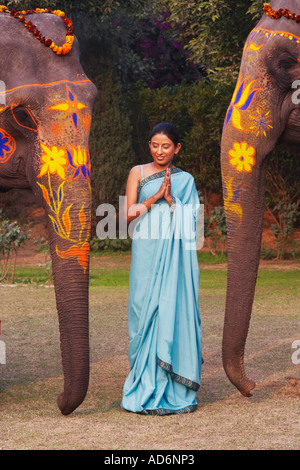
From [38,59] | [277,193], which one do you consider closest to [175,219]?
[38,59]

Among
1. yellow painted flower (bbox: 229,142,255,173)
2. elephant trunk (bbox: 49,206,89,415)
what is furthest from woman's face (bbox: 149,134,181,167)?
elephant trunk (bbox: 49,206,89,415)

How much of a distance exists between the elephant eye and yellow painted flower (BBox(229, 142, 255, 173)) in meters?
1.22

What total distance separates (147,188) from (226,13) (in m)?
6.63

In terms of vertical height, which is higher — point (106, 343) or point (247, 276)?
point (247, 276)

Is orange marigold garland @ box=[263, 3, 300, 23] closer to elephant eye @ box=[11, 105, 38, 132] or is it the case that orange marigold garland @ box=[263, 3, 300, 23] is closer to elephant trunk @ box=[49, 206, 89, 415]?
elephant eye @ box=[11, 105, 38, 132]

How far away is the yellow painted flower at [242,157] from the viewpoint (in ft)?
16.6

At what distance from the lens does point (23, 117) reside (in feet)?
15.7

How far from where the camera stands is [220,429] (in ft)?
16.0

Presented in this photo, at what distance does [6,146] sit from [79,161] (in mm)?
547

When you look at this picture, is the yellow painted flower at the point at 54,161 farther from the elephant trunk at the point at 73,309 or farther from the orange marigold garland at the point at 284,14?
the orange marigold garland at the point at 284,14

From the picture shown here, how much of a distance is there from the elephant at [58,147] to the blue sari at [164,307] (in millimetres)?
738

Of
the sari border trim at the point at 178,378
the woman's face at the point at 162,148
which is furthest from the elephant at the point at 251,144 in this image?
the woman's face at the point at 162,148

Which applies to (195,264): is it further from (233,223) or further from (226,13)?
(226,13)

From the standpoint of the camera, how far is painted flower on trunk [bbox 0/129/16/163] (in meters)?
4.87
